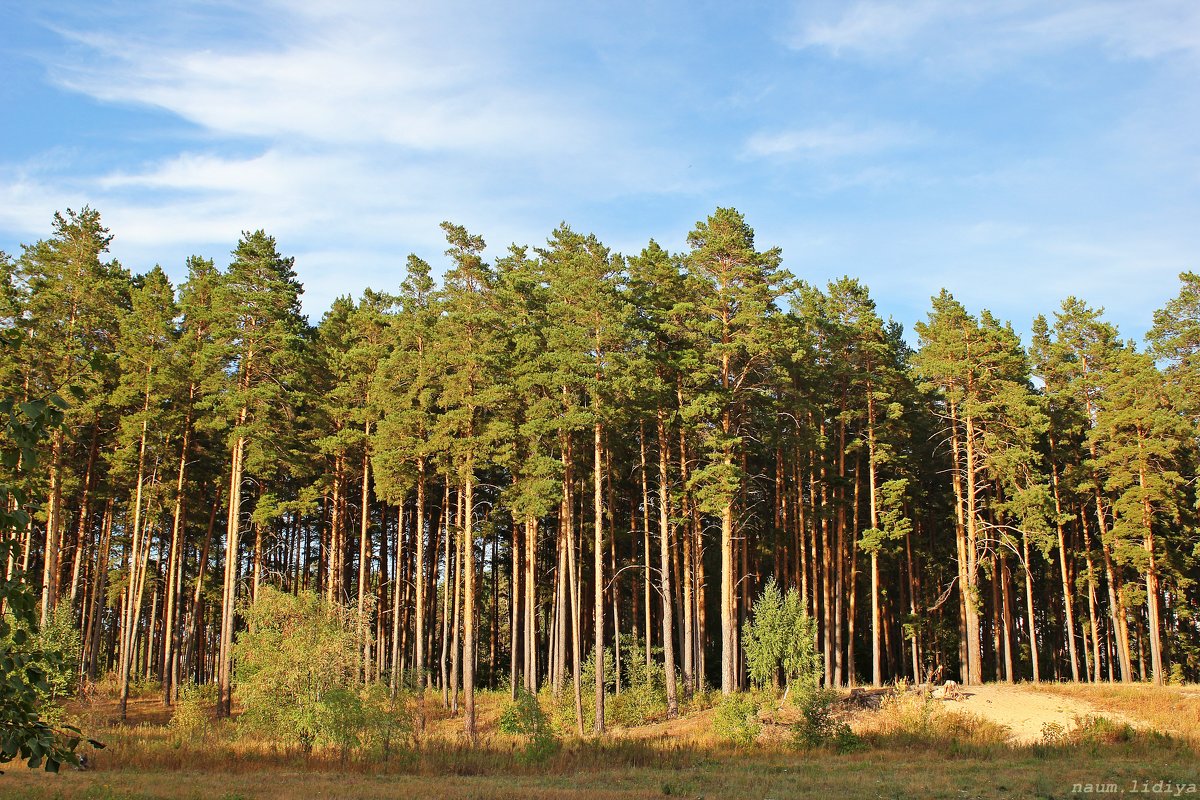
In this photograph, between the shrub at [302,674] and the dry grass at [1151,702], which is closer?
the shrub at [302,674]

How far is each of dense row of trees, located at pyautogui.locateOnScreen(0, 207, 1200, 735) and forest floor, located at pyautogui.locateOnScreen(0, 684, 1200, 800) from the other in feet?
14.0

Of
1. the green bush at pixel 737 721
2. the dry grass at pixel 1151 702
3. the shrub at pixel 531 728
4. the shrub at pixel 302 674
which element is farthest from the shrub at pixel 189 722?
the dry grass at pixel 1151 702

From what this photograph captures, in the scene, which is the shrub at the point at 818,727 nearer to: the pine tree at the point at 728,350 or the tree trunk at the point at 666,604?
the pine tree at the point at 728,350

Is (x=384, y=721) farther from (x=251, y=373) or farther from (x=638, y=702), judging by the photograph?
(x=251, y=373)

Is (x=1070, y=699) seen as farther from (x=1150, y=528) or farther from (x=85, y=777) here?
(x=85, y=777)

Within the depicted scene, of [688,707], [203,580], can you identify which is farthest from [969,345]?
[203,580]

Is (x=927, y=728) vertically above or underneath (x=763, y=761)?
underneath

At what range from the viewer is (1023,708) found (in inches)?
1199

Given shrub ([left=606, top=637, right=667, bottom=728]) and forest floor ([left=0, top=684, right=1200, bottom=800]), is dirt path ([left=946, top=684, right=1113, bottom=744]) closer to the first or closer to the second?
forest floor ([left=0, top=684, right=1200, bottom=800])

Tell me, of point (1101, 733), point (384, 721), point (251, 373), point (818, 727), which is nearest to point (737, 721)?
point (818, 727)

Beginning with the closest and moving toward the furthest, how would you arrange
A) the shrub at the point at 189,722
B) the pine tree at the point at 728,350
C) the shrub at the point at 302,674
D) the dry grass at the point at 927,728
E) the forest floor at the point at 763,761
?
the forest floor at the point at 763,761 < the shrub at the point at 302,674 < the dry grass at the point at 927,728 < the shrub at the point at 189,722 < the pine tree at the point at 728,350

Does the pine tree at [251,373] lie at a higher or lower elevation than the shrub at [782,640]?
higher

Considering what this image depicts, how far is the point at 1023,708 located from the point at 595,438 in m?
17.7

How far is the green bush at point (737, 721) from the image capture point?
27062 mm
